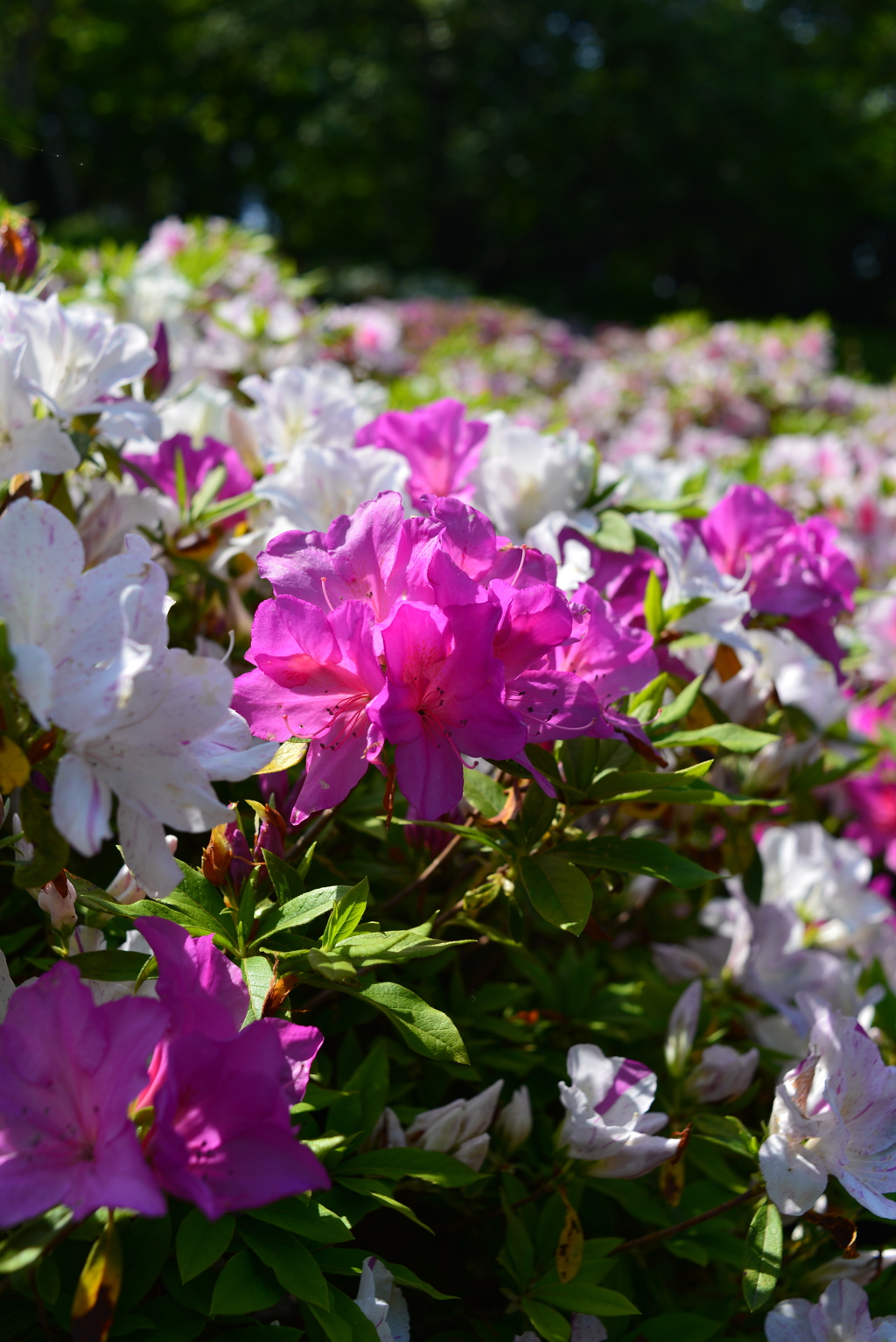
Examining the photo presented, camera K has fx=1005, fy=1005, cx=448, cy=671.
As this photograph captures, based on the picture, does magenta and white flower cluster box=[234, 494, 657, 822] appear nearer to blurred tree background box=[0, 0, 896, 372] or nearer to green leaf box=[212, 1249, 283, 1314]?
green leaf box=[212, 1249, 283, 1314]

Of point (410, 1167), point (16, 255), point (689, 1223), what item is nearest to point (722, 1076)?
point (689, 1223)

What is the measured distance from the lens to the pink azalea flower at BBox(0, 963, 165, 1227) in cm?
63

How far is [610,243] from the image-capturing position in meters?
24.5

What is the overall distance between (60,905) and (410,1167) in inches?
16.2

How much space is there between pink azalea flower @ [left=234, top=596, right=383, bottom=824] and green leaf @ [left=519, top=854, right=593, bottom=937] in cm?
20

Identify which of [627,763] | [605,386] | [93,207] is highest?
[627,763]

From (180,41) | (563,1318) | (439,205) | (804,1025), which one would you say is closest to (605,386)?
(804,1025)

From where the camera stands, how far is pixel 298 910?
2.87 feet

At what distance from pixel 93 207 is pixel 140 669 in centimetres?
3108

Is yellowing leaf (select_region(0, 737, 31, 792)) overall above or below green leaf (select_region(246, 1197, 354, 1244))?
above

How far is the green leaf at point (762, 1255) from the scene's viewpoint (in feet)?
3.07

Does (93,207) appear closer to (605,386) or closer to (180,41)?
(180,41)

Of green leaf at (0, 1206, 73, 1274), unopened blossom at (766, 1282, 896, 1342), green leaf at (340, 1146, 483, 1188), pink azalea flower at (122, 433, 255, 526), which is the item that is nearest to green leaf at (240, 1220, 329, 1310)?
green leaf at (340, 1146, 483, 1188)

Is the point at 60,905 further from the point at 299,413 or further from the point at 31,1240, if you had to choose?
the point at 299,413
